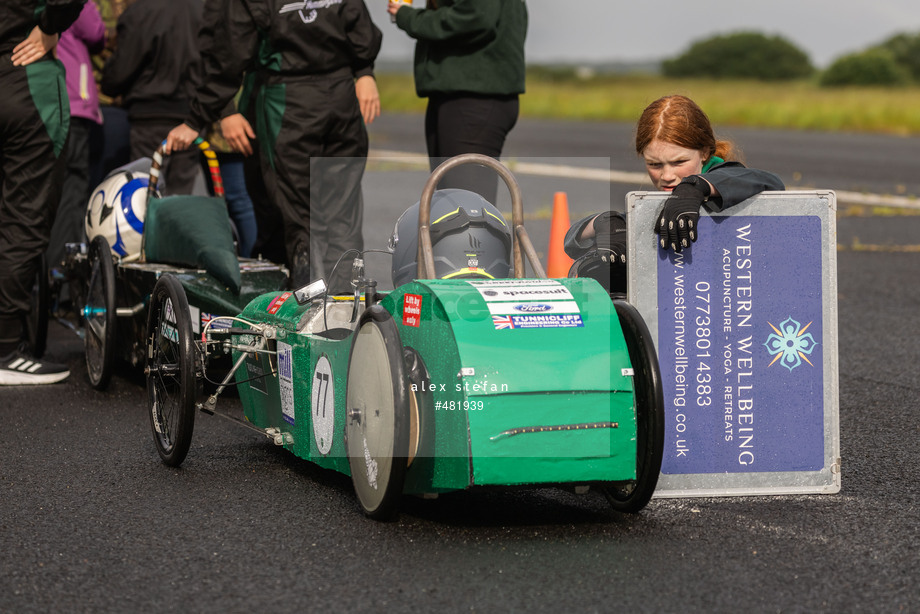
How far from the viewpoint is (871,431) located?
5266 millimetres

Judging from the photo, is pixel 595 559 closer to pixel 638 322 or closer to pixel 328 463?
pixel 638 322

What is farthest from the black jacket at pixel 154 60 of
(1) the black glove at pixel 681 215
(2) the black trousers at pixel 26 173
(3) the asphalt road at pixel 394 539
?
(1) the black glove at pixel 681 215

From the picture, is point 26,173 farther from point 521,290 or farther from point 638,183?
point 638,183

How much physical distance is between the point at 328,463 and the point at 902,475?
1.99 m

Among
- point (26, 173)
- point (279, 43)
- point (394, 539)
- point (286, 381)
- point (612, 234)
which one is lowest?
Result: point (394, 539)

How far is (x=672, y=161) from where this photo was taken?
4.50m

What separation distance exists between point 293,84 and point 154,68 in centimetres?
237

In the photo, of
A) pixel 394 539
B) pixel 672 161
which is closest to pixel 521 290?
pixel 394 539

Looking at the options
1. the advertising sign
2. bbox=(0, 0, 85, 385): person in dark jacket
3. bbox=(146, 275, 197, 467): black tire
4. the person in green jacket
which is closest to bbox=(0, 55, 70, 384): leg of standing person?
bbox=(0, 0, 85, 385): person in dark jacket

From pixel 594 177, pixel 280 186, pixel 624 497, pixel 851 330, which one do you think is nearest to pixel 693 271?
pixel 624 497

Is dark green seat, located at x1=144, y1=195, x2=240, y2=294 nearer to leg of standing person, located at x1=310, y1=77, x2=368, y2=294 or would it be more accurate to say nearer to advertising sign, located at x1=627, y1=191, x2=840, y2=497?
leg of standing person, located at x1=310, y1=77, x2=368, y2=294

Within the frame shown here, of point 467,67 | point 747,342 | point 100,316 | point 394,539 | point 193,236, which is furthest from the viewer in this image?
point 467,67

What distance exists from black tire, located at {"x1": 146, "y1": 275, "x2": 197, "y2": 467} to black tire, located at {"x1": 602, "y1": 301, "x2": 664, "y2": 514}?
1.52 m

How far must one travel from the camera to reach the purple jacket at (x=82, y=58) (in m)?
7.88
